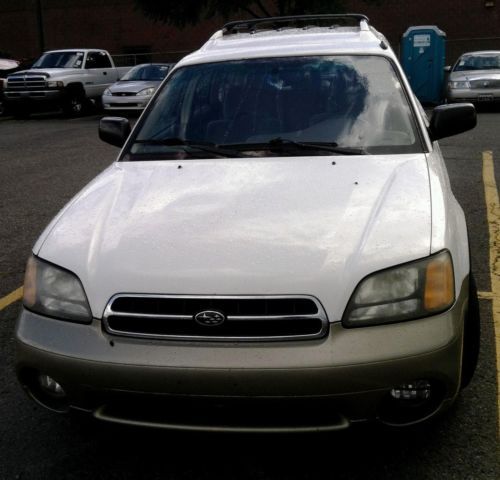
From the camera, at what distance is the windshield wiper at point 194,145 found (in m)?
3.51

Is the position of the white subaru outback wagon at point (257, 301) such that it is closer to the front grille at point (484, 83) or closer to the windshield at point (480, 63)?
the front grille at point (484, 83)

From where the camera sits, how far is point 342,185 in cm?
300

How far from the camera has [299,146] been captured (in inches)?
137

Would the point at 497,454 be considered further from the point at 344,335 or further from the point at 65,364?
the point at 65,364

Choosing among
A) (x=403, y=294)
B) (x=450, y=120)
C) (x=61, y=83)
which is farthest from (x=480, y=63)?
(x=403, y=294)

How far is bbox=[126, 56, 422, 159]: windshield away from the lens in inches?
139

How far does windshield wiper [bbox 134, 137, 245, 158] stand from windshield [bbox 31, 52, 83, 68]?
16744mm

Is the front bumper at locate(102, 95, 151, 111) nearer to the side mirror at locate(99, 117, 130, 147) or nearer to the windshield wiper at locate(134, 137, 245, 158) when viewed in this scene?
the side mirror at locate(99, 117, 130, 147)

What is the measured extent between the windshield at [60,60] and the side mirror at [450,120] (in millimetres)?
17077

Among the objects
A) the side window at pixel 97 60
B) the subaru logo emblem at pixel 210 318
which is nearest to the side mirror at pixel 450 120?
the subaru logo emblem at pixel 210 318

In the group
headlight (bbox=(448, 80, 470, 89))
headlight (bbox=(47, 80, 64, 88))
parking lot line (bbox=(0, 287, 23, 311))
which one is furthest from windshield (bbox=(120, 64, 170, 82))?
parking lot line (bbox=(0, 287, 23, 311))

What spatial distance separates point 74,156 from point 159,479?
933 cm

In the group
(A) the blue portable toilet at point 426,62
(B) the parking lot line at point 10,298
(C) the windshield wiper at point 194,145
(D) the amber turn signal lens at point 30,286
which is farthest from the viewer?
(A) the blue portable toilet at point 426,62

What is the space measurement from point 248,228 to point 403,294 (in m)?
0.65
